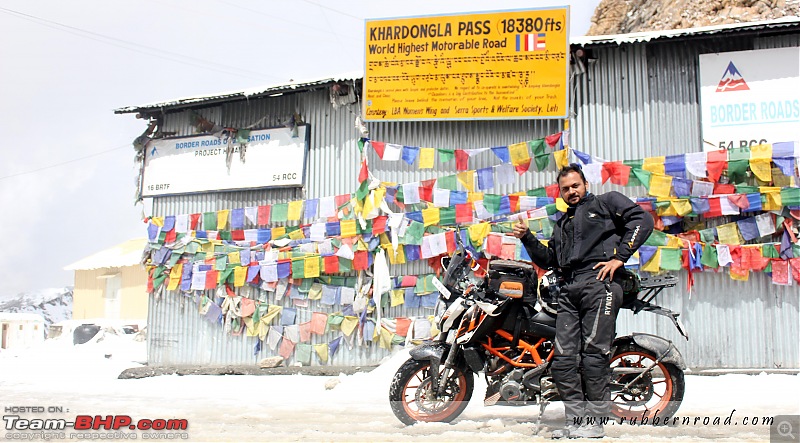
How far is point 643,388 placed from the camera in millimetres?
5227

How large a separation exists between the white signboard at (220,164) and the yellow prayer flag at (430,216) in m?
2.21

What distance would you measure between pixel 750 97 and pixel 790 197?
4.80 feet

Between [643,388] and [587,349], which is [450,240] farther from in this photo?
[587,349]

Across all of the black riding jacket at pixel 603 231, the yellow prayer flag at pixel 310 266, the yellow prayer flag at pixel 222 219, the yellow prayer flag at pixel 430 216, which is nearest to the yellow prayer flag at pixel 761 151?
the yellow prayer flag at pixel 430 216

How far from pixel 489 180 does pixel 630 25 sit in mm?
21333

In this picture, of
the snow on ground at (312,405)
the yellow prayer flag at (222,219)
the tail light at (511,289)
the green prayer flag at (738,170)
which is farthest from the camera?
the yellow prayer flag at (222,219)

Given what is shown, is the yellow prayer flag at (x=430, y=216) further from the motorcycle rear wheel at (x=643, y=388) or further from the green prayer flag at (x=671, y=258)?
the motorcycle rear wheel at (x=643, y=388)

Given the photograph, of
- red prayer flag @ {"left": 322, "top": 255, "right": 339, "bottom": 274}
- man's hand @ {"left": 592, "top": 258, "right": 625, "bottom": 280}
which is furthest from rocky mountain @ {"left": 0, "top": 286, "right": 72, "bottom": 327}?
man's hand @ {"left": 592, "top": 258, "right": 625, "bottom": 280}

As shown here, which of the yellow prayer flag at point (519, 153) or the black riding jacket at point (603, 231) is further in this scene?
the yellow prayer flag at point (519, 153)

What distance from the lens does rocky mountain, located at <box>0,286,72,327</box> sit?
35656 millimetres

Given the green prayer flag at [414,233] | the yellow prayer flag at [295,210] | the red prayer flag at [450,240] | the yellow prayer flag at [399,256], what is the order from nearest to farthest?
the red prayer flag at [450,240]
the green prayer flag at [414,233]
the yellow prayer flag at [399,256]
the yellow prayer flag at [295,210]

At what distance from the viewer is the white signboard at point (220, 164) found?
11.0 meters

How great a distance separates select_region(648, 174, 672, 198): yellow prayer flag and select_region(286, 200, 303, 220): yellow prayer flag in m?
5.19

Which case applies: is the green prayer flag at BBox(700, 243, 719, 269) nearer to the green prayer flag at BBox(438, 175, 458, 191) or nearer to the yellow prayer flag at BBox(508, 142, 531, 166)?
the yellow prayer flag at BBox(508, 142, 531, 166)
